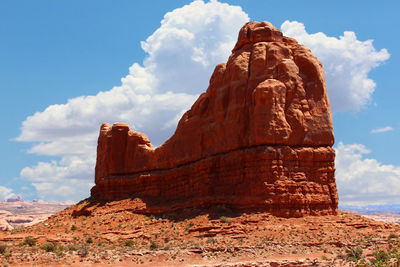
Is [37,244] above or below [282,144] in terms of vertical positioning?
below

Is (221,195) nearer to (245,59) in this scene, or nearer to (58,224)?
(245,59)

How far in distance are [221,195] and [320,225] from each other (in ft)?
27.0

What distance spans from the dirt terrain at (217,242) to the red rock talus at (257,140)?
173 centimetres

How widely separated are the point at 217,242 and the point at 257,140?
827 centimetres

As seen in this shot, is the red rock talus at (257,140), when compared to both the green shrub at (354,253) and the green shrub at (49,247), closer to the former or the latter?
the green shrub at (354,253)

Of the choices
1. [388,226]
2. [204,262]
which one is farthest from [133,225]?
[388,226]

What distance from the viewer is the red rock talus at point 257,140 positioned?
116 feet

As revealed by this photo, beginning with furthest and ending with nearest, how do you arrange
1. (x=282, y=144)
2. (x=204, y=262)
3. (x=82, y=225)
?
(x=82, y=225), (x=282, y=144), (x=204, y=262)

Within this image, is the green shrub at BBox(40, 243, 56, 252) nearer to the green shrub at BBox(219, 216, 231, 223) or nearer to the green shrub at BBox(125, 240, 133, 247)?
the green shrub at BBox(125, 240, 133, 247)

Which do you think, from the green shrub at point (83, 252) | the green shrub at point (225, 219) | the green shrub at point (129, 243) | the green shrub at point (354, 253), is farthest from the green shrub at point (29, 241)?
the green shrub at point (354, 253)

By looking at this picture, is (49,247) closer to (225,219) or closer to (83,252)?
(83,252)

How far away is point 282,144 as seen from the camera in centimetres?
3638

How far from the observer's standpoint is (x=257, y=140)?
36.2 meters

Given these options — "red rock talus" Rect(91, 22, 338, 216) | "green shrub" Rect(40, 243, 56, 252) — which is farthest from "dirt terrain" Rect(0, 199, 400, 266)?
"red rock talus" Rect(91, 22, 338, 216)
